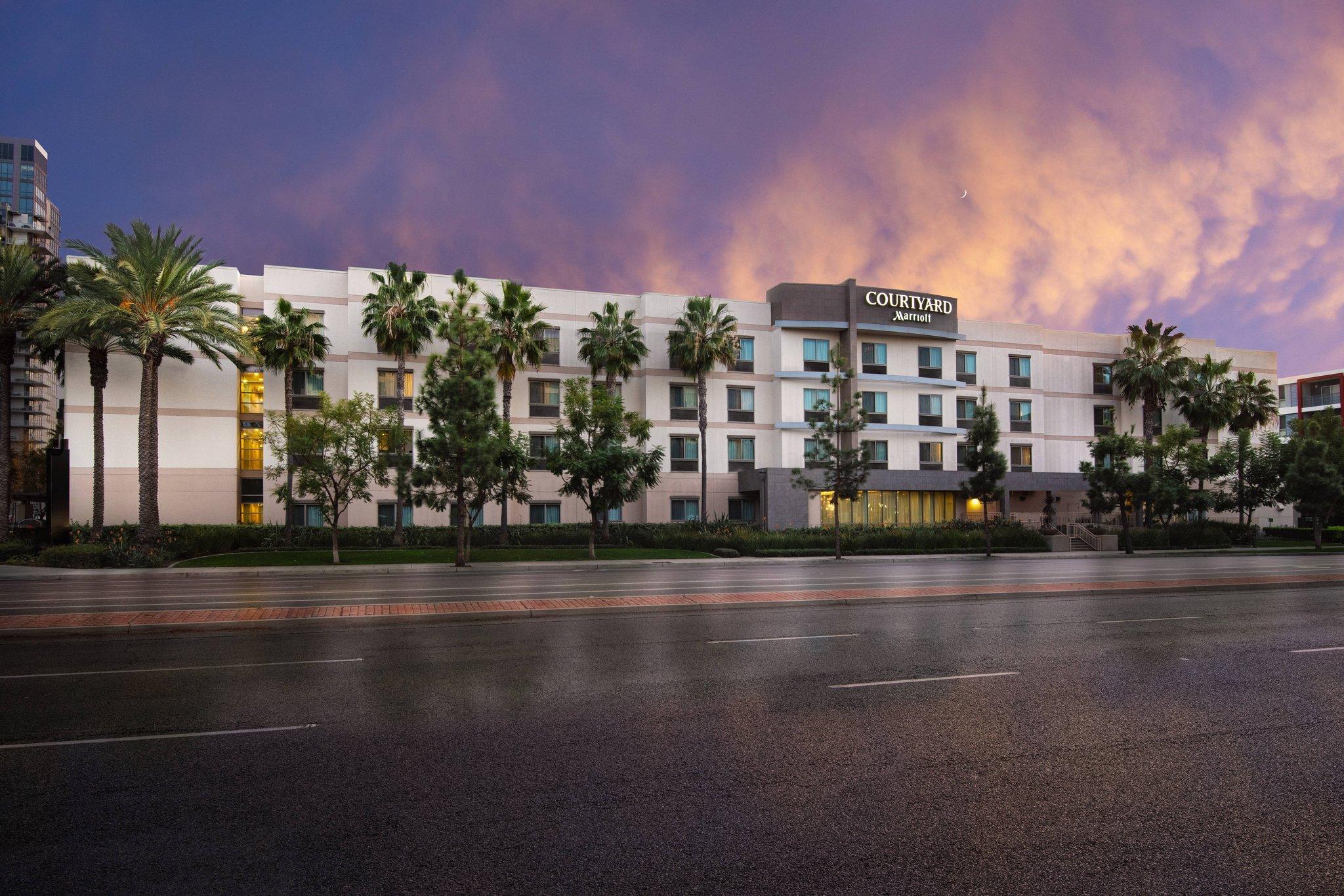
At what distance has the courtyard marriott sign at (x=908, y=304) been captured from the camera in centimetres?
5028

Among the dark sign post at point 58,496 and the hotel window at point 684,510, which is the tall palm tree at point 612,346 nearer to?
the hotel window at point 684,510

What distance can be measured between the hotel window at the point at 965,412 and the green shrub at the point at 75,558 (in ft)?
154

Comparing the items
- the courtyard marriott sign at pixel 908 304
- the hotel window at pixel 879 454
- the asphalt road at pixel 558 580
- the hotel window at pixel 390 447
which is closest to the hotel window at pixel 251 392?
the hotel window at pixel 390 447

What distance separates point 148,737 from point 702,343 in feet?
127

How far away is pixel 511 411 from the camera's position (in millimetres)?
46281

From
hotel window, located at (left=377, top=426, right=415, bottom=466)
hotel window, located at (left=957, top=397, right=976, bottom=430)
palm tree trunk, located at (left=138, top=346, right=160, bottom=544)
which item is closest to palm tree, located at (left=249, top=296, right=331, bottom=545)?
hotel window, located at (left=377, top=426, right=415, bottom=466)

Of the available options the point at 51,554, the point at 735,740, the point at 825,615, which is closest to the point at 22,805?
the point at 735,740

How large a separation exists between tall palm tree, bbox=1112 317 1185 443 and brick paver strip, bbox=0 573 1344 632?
37239mm

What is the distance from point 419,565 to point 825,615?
20.0 m

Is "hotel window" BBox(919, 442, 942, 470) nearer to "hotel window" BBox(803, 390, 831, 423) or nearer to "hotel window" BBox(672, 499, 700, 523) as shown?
"hotel window" BBox(803, 390, 831, 423)

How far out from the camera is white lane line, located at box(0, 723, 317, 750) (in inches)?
272

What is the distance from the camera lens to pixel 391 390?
44.0 meters

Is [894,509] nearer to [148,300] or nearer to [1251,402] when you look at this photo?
[1251,402]

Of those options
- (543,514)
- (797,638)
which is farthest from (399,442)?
(797,638)
